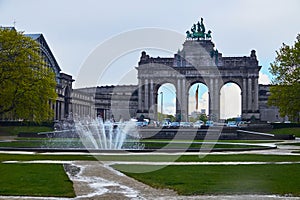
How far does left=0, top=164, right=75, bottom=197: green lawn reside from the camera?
1567 centimetres

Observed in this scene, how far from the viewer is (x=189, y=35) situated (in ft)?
403

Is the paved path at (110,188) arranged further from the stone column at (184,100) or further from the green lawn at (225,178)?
the stone column at (184,100)

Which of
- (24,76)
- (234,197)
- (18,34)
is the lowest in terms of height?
(234,197)

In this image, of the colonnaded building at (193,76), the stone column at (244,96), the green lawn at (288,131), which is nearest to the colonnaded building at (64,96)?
the colonnaded building at (193,76)

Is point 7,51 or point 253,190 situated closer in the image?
point 253,190

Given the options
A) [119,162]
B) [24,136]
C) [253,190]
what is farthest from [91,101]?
[253,190]

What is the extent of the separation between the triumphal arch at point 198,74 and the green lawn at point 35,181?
315 feet

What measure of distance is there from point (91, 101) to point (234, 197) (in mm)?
131399

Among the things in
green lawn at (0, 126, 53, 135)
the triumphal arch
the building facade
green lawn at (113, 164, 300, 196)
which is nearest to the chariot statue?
the triumphal arch

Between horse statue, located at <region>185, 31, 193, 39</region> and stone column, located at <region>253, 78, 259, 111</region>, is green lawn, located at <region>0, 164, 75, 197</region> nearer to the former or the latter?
stone column, located at <region>253, 78, 259, 111</region>

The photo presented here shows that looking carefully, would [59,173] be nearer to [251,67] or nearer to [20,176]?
[20,176]

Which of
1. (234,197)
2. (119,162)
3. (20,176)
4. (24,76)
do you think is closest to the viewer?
(234,197)

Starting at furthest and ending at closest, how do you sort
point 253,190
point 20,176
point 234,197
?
point 20,176, point 253,190, point 234,197

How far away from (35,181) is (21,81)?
31.1 meters
